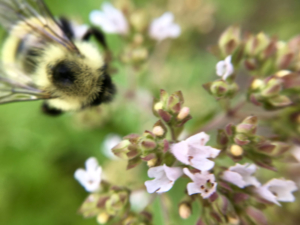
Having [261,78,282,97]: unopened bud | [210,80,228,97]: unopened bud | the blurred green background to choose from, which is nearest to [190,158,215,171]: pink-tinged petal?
[210,80,228,97]: unopened bud

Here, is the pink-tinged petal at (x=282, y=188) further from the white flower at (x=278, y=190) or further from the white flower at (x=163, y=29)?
the white flower at (x=163, y=29)

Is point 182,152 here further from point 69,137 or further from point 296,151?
point 69,137

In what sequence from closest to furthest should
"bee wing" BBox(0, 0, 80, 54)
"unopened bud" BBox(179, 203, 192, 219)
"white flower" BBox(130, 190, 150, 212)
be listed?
"unopened bud" BBox(179, 203, 192, 219), "bee wing" BBox(0, 0, 80, 54), "white flower" BBox(130, 190, 150, 212)

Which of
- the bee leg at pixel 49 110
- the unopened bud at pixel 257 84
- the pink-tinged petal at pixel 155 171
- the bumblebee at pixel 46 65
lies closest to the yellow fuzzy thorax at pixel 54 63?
the bumblebee at pixel 46 65

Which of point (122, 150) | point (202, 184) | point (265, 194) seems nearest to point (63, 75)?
point (122, 150)

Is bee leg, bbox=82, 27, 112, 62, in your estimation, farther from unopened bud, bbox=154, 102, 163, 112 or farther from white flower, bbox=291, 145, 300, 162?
white flower, bbox=291, 145, 300, 162

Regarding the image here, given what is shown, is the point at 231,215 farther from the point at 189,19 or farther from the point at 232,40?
the point at 189,19

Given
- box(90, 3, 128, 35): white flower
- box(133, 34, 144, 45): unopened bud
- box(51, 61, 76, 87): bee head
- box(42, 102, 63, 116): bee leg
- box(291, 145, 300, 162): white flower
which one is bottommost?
box(291, 145, 300, 162): white flower
